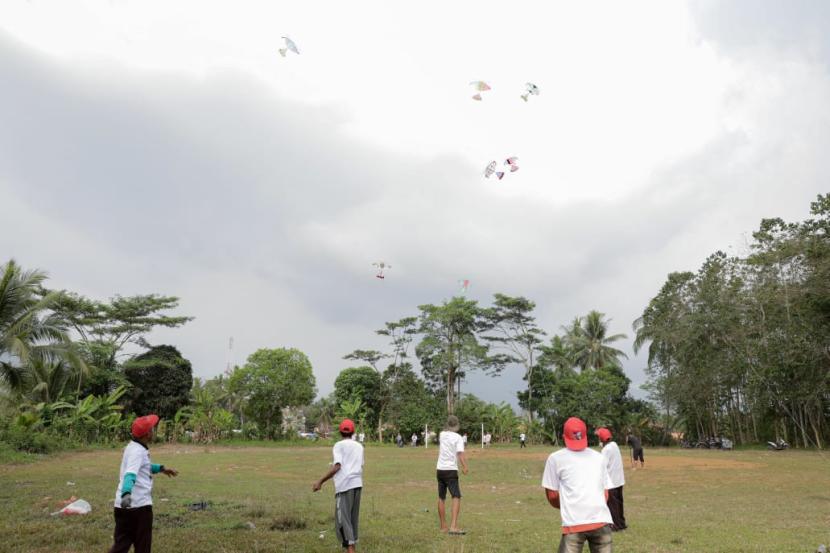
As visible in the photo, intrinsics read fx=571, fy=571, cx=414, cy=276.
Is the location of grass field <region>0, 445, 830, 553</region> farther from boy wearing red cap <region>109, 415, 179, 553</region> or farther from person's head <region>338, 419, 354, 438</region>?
boy wearing red cap <region>109, 415, 179, 553</region>

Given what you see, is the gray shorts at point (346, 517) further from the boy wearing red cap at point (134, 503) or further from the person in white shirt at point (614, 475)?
the person in white shirt at point (614, 475)

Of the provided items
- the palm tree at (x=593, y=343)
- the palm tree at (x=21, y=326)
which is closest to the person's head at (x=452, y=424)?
the palm tree at (x=21, y=326)

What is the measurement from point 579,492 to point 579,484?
6 centimetres

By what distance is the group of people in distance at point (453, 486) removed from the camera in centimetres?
485

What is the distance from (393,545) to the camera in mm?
8469

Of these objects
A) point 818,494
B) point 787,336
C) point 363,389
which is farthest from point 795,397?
point 363,389

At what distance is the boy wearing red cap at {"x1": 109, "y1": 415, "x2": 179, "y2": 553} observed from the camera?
6.09 meters

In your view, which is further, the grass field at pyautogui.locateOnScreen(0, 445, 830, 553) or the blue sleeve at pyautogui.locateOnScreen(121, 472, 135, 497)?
the grass field at pyautogui.locateOnScreen(0, 445, 830, 553)

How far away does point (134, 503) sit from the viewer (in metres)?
6.20

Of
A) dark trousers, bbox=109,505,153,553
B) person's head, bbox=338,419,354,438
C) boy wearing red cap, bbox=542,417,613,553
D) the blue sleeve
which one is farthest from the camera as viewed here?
person's head, bbox=338,419,354,438

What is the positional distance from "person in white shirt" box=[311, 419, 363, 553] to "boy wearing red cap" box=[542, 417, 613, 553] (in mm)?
3126

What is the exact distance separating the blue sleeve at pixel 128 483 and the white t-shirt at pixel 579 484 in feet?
14.1

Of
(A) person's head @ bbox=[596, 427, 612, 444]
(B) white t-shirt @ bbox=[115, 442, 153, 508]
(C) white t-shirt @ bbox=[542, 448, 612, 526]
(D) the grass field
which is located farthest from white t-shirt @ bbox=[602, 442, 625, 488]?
(B) white t-shirt @ bbox=[115, 442, 153, 508]

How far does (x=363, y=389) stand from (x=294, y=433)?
355 inches
